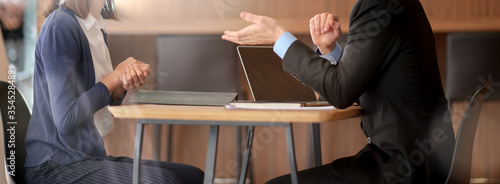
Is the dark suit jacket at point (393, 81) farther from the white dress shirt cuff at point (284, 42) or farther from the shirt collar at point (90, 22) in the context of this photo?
the shirt collar at point (90, 22)

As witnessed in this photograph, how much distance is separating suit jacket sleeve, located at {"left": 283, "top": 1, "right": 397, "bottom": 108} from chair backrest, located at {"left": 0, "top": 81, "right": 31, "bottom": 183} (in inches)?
21.5

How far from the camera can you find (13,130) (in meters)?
0.98

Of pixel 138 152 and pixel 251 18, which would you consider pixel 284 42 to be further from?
pixel 138 152

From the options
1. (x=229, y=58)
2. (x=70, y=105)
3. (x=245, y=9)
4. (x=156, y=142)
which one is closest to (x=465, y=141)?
(x=70, y=105)

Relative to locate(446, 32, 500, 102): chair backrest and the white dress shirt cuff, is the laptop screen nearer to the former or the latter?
the white dress shirt cuff

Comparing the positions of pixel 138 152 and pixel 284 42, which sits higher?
pixel 284 42

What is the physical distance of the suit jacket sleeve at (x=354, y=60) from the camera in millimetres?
812

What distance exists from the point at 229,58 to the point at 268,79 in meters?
0.86

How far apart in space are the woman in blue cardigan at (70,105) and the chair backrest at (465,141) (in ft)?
1.70

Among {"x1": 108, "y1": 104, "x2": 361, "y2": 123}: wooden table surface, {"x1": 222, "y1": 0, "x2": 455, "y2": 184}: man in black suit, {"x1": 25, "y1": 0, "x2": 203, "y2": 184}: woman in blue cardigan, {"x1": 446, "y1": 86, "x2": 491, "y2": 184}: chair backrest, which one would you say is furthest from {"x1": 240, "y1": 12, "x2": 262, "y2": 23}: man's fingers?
{"x1": 446, "y1": 86, "x2": 491, "y2": 184}: chair backrest

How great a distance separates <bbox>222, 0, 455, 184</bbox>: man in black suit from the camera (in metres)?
0.82

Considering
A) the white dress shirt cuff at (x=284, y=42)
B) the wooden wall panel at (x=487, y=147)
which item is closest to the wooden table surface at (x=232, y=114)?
the white dress shirt cuff at (x=284, y=42)

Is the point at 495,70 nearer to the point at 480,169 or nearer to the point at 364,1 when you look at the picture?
the point at 480,169

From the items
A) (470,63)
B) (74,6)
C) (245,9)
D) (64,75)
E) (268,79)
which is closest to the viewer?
(64,75)
